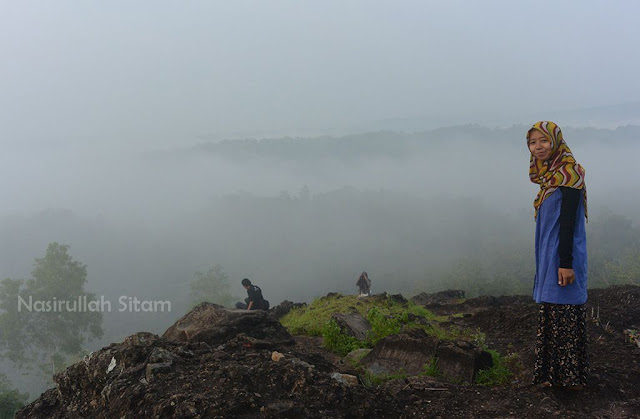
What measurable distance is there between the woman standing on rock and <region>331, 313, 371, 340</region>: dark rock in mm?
3239

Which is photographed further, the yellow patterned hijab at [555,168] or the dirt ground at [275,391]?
the yellow patterned hijab at [555,168]

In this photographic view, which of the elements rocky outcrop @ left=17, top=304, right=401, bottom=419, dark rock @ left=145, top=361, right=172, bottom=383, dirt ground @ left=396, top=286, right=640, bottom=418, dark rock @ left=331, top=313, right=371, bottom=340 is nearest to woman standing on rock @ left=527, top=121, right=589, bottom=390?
dirt ground @ left=396, top=286, right=640, bottom=418

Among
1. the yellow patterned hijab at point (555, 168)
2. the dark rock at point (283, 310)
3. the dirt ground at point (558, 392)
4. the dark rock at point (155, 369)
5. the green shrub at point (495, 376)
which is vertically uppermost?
the yellow patterned hijab at point (555, 168)

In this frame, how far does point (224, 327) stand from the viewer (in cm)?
706

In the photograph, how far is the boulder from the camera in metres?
6.95

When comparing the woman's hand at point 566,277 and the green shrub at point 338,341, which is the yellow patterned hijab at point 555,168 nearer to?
the woman's hand at point 566,277

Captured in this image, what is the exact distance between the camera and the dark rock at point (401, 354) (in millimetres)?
5676

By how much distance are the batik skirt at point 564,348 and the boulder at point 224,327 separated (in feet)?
11.5

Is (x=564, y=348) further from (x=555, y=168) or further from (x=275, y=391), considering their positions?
(x=275, y=391)

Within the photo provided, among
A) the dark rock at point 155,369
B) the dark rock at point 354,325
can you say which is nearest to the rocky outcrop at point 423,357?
the dark rock at point 354,325

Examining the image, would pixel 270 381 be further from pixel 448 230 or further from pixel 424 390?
pixel 448 230

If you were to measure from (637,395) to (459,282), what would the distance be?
81.5 m

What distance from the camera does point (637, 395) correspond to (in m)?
4.46

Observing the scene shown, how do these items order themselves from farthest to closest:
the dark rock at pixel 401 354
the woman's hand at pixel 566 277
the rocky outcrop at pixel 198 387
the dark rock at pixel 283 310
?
1. the dark rock at pixel 283 310
2. the dark rock at pixel 401 354
3. the woman's hand at pixel 566 277
4. the rocky outcrop at pixel 198 387
